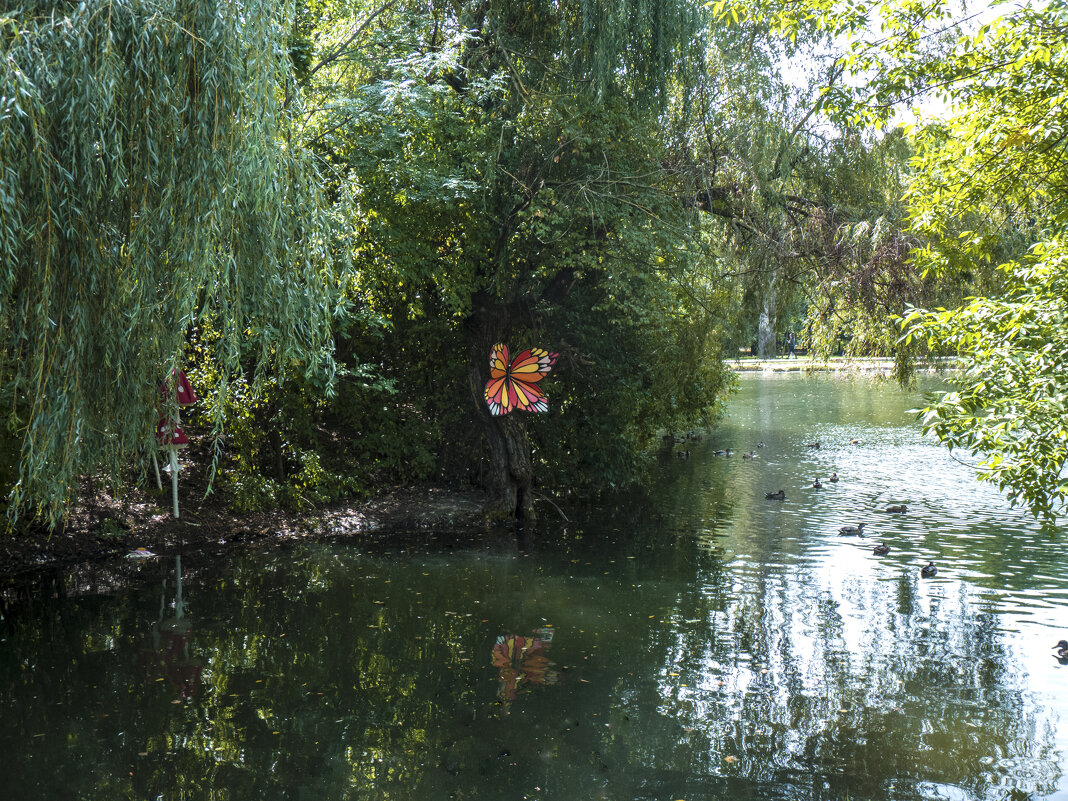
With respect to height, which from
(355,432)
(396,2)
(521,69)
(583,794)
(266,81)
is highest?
(396,2)

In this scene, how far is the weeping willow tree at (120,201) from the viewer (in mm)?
4836

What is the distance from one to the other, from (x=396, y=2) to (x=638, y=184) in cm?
444

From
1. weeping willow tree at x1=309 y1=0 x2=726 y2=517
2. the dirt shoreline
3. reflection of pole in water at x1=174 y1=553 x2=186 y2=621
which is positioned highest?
weeping willow tree at x1=309 y1=0 x2=726 y2=517

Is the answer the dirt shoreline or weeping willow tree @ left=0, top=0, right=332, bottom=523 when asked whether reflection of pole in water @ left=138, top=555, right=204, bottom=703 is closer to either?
weeping willow tree @ left=0, top=0, right=332, bottom=523

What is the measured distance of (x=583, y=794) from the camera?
5426 mm

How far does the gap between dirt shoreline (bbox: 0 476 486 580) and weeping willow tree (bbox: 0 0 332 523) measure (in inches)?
227

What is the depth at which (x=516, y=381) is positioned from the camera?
13.6 meters

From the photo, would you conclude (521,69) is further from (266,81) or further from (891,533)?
(891,533)

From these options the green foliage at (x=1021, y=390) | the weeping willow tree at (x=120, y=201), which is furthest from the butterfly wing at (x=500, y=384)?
the green foliage at (x=1021, y=390)

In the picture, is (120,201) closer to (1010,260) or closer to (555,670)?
(555,670)

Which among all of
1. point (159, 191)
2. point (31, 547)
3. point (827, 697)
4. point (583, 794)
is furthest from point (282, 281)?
point (31, 547)

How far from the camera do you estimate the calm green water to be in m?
5.67

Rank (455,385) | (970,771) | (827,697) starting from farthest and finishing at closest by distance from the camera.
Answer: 1. (455,385)
2. (827,697)
3. (970,771)

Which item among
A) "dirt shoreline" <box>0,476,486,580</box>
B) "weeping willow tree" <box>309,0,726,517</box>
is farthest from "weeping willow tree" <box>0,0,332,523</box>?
"dirt shoreline" <box>0,476,486,580</box>
